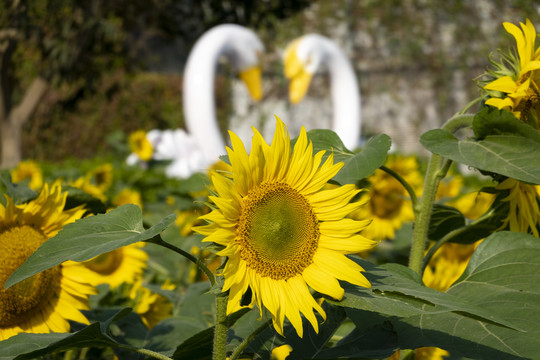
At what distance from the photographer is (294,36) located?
14.0m

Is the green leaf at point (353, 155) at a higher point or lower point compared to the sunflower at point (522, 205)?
higher

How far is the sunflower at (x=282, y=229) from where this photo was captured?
0.94m

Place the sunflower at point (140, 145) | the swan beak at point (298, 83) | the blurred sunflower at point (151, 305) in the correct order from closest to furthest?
the blurred sunflower at point (151, 305) → the sunflower at point (140, 145) → the swan beak at point (298, 83)

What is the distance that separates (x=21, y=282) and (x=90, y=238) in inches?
12.9

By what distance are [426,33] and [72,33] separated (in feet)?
26.6

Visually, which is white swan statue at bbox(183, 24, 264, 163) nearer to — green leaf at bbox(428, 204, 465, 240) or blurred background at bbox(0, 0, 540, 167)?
blurred background at bbox(0, 0, 540, 167)

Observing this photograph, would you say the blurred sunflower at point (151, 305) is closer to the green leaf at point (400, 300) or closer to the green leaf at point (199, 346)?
the green leaf at point (199, 346)

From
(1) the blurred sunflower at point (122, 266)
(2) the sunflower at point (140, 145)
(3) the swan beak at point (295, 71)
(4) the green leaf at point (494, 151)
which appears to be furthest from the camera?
(3) the swan beak at point (295, 71)

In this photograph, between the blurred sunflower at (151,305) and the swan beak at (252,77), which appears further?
the swan beak at (252,77)

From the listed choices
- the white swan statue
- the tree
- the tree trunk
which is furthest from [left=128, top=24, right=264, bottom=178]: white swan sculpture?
the tree trunk

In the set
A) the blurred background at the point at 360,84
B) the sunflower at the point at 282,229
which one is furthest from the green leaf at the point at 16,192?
the blurred background at the point at 360,84

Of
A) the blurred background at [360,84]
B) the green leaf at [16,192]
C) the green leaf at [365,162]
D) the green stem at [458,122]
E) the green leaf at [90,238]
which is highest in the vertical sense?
the green stem at [458,122]

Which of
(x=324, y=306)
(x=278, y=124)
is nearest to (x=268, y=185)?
(x=278, y=124)

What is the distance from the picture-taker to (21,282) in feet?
3.89
